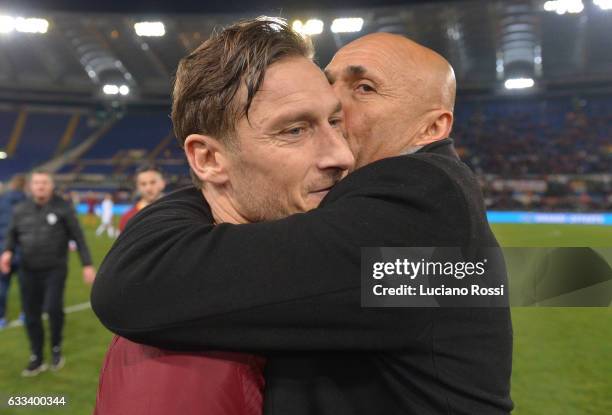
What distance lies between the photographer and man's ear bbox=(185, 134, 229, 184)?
4.20 ft

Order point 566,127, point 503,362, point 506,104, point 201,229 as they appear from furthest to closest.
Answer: point 506,104, point 566,127, point 503,362, point 201,229

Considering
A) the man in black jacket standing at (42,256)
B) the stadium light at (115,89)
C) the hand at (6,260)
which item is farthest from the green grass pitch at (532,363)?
the stadium light at (115,89)

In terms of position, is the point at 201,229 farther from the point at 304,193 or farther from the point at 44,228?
the point at 44,228

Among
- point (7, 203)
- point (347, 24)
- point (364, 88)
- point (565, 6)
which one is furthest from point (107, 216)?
point (565, 6)

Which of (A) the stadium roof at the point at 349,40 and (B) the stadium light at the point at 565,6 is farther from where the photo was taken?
(A) the stadium roof at the point at 349,40

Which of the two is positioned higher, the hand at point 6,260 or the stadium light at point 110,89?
the stadium light at point 110,89

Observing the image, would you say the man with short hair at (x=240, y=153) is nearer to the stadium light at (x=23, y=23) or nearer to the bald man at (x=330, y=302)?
the bald man at (x=330, y=302)

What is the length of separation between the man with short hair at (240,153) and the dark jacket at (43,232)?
17.7 feet

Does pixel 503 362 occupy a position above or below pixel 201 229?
below

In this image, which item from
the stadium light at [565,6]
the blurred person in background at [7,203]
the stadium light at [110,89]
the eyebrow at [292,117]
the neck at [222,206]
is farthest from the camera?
the stadium light at [110,89]

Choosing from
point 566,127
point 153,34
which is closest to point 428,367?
point 153,34

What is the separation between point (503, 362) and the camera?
4.18ft

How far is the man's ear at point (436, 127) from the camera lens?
1.91m

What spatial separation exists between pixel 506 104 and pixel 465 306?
3757 centimetres
